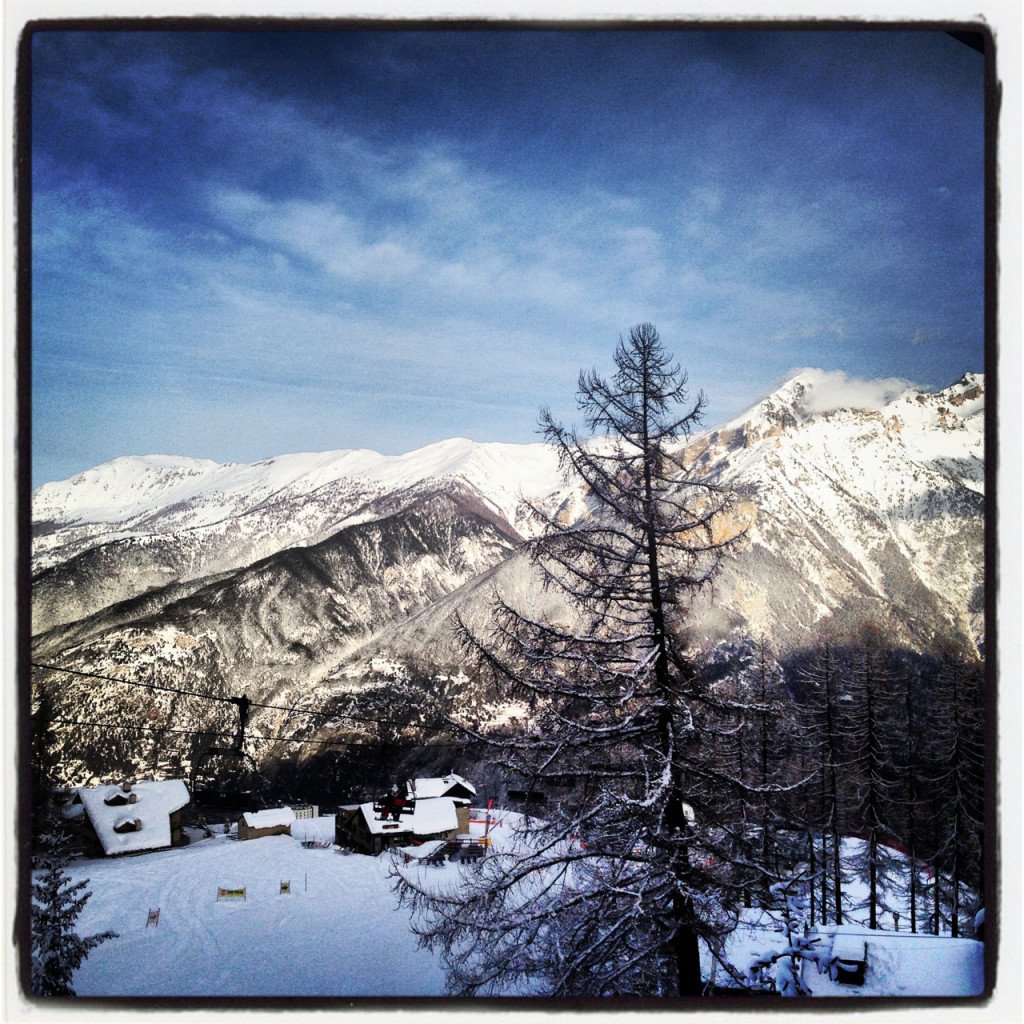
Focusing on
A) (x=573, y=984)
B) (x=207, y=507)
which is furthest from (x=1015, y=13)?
(x=207, y=507)

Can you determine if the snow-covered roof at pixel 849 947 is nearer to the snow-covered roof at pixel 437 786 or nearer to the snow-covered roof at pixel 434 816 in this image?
the snow-covered roof at pixel 434 816

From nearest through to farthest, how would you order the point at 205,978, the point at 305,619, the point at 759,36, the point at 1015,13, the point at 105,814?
the point at 1015,13 → the point at 205,978 → the point at 759,36 → the point at 105,814 → the point at 305,619

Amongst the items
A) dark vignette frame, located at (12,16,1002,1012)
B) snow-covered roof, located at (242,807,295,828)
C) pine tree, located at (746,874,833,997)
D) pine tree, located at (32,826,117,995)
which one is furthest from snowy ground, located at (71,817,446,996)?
snow-covered roof, located at (242,807,295,828)

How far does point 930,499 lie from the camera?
20094 millimetres

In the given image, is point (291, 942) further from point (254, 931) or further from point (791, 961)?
point (791, 961)

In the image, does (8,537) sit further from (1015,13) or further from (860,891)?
(860,891)

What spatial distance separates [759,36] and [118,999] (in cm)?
988

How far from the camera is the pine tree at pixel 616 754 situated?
527 centimetres

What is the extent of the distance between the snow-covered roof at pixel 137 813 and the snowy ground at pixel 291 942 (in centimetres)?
160

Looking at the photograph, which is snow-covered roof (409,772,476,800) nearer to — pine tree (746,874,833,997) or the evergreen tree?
the evergreen tree

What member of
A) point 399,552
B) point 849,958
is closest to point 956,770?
point 849,958

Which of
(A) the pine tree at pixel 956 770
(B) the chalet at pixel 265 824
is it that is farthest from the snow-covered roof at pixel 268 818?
(A) the pine tree at pixel 956 770

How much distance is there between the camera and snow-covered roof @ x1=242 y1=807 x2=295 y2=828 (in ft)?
50.4

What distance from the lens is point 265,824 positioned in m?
15.5
